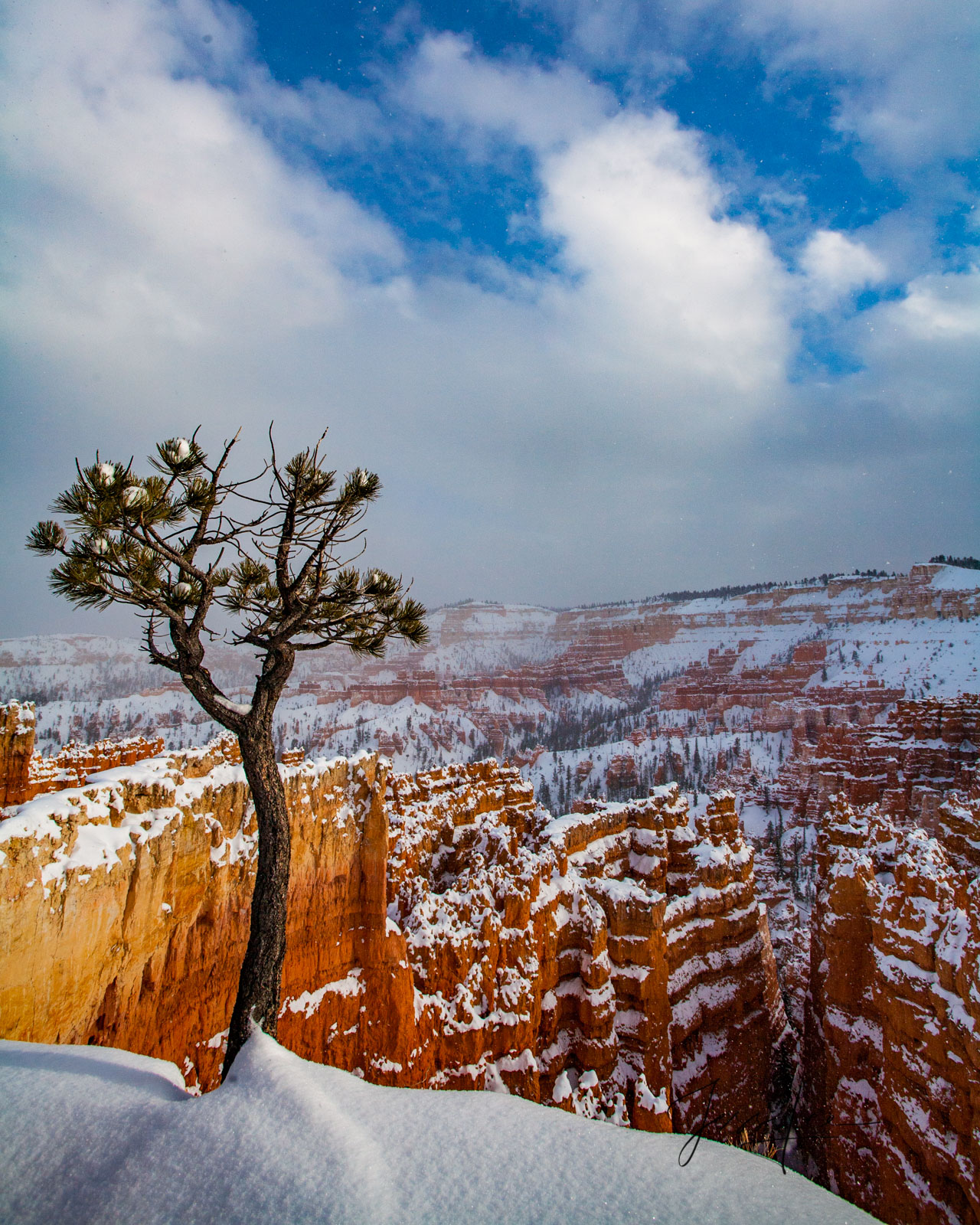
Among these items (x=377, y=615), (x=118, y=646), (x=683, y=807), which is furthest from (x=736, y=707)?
(x=118, y=646)

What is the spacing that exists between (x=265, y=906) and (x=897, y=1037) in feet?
46.6

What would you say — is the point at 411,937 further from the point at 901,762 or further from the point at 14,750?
the point at 901,762

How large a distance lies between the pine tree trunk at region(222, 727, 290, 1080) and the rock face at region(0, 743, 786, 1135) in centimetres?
286

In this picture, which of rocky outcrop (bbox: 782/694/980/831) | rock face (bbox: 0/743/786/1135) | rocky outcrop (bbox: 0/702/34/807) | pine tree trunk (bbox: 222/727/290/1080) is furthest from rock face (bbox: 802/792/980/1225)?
rocky outcrop (bbox: 782/694/980/831)

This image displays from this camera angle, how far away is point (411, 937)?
1102 cm

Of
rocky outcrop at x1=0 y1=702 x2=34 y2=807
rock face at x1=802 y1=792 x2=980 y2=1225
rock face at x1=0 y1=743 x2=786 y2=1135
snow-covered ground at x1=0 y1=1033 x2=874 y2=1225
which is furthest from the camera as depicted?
rock face at x1=802 y1=792 x2=980 y2=1225

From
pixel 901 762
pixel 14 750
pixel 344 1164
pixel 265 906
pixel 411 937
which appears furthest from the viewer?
pixel 901 762

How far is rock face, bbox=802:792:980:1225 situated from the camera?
10.6m

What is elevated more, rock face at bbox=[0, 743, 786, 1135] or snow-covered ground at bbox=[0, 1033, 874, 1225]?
snow-covered ground at bbox=[0, 1033, 874, 1225]

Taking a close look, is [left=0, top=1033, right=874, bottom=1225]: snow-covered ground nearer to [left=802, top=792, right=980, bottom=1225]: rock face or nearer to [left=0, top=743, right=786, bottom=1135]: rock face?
[left=0, top=743, right=786, bottom=1135]: rock face

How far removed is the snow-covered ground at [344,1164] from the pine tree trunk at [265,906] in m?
0.78

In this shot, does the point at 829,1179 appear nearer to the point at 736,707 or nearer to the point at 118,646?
the point at 736,707

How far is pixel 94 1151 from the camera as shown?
9.82ft

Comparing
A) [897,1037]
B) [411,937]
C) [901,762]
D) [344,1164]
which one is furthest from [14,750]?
[901,762]
